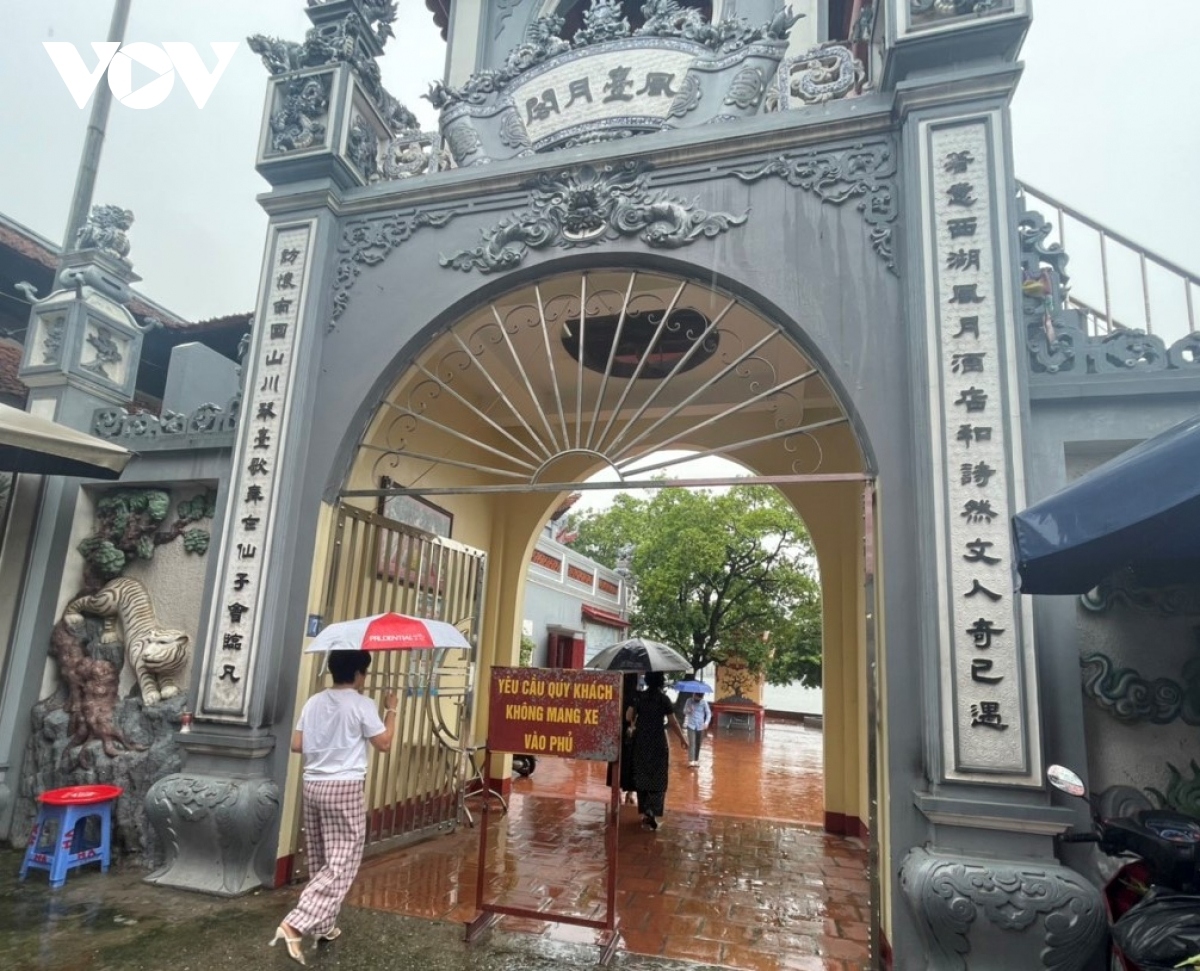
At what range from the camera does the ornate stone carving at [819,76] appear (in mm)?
4402

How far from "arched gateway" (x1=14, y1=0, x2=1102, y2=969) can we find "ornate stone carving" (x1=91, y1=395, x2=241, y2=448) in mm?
358

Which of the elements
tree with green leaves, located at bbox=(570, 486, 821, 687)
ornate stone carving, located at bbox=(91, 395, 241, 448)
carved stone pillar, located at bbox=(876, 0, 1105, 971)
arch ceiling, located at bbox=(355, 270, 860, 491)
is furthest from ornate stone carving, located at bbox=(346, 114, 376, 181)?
tree with green leaves, located at bbox=(570, 486, 821, 687)

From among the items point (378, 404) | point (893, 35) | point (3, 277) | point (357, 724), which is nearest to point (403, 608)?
point (378, 404)

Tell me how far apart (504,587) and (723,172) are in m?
4.42

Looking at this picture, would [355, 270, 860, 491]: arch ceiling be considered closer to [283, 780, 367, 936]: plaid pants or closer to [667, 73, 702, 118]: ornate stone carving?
[667, 73, 702, 118]: ornate stone carving

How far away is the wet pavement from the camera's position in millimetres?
3406

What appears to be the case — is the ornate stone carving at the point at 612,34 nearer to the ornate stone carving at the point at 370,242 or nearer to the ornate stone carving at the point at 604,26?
the ornate stone carving at the point at 604,26

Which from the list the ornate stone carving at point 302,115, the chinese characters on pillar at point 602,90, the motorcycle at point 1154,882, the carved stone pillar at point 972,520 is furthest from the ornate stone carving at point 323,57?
the motorcycle at point 1154,882

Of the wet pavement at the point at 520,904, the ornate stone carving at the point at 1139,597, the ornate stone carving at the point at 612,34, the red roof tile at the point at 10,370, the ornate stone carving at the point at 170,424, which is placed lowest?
the wet pavement at the point at 520,904

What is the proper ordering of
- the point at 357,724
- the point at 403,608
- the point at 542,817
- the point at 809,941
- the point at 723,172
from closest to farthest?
the point at 357,724
the point at 809,941
the point at 723,172
the point at 403,608
the point at 542,817

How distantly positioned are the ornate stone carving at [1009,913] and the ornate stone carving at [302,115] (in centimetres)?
542

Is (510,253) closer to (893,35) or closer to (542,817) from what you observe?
(893,35)

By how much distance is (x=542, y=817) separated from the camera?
6.38 metres

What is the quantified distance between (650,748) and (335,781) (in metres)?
3.29
